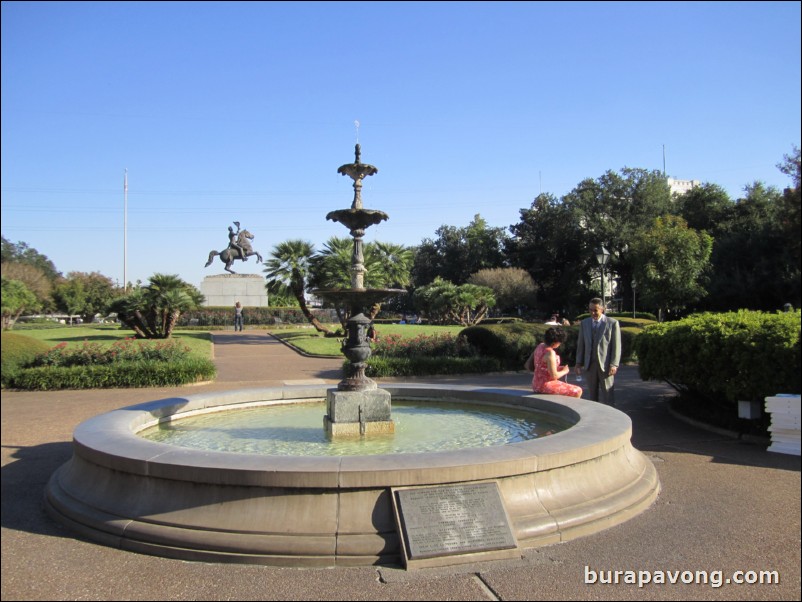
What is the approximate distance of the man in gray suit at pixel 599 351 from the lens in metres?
8.18

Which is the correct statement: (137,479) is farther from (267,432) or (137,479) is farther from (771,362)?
(771,362)

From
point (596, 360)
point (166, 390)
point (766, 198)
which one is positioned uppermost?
point (766, 198)

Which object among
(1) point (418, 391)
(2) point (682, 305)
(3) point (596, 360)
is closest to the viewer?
(3) point (596, 360)

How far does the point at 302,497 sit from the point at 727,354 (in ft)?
21.5

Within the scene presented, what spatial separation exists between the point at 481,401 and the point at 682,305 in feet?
97.9

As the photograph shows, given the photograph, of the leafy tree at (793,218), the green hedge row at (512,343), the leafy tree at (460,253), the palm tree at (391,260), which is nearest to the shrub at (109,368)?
the green hedge row at (512,343)

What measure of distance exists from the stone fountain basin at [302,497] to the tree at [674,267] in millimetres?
31031

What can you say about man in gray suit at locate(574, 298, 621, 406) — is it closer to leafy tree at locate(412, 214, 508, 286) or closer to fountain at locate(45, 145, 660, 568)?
fountain at locate(45, 145, 660, 568)

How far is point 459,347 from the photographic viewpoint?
19203 millimetres

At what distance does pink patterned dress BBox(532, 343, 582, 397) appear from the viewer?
8148mm

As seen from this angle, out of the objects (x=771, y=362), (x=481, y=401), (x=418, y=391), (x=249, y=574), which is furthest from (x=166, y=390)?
(x=771, y=362)

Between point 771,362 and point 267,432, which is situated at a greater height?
point 771,362

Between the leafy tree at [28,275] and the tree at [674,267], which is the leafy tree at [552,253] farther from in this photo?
the leafy tree at [28,275]

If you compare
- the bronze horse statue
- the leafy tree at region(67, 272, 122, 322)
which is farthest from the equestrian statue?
the leafy tree at region(67, 272, 122, 322)
